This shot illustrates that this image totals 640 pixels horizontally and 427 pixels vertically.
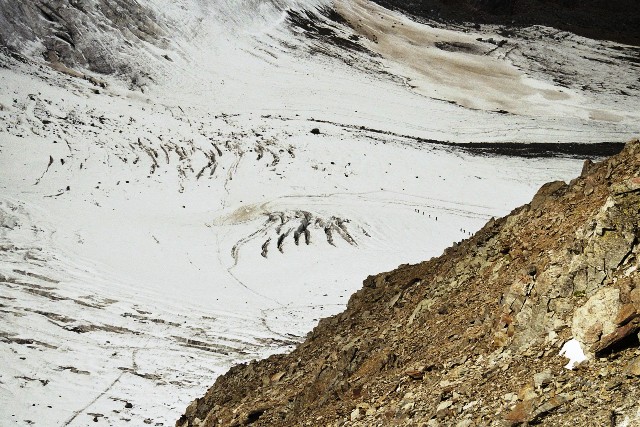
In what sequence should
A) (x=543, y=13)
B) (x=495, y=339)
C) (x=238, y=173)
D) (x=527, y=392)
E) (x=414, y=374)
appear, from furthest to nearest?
1. (x=543, y=13)
2. (x=238, y=173)
3. (x=414, y=374)
4. (x=495, y=339)
5. (x=527, y=392)

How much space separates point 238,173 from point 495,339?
2191cm

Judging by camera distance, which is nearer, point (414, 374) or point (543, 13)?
point (414, 374)

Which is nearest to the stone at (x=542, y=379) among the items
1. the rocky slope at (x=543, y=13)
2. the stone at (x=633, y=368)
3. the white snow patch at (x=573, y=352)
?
the white snow patch at (x=573, y=352)

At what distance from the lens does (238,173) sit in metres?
28.6

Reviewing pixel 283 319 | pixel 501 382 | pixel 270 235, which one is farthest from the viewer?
pixel 270 235

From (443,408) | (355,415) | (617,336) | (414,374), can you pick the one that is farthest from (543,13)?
(617,336)

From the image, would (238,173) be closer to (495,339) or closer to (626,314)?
(495,339)

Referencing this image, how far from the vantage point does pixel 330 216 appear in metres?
25.3

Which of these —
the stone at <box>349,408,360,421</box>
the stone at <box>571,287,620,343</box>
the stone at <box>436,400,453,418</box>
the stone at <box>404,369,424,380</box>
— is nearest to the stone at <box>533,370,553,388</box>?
the stone at <box>571,287,620,343</box>

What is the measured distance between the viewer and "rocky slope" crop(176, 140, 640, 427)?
19.6 ft

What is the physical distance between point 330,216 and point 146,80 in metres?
16.2

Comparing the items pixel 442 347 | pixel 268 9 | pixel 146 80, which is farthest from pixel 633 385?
pixel 268 9

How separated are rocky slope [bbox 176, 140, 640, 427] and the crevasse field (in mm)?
5181

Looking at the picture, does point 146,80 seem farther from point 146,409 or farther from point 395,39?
point 146,409
